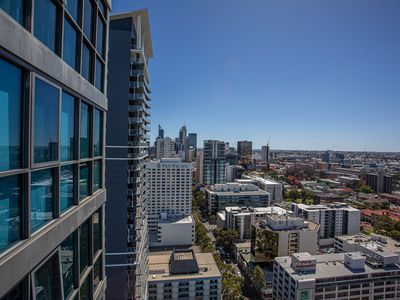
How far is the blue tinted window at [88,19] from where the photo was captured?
12.8ft

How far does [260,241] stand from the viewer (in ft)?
95.7

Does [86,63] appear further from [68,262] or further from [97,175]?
[68,262]

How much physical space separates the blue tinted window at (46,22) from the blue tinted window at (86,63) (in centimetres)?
96

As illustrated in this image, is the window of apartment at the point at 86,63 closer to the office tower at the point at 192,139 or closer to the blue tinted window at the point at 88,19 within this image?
the blue tinted window at the point at 88,19

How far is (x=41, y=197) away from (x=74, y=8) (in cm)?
240

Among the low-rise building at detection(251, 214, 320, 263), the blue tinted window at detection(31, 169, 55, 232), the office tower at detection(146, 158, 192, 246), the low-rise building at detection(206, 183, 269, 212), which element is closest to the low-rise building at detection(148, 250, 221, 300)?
the low-rise building at detection(251, 214, 320, 263)

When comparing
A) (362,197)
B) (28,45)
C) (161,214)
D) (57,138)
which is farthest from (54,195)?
(362,197)

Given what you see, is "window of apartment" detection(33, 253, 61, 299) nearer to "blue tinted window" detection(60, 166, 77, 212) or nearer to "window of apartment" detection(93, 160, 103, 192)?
"blue tinted window" detection(60, 166, 77, 212)

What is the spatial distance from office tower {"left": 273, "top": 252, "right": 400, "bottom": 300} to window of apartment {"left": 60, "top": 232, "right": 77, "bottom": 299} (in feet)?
63.2

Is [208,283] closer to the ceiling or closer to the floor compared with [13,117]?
closer to the floor

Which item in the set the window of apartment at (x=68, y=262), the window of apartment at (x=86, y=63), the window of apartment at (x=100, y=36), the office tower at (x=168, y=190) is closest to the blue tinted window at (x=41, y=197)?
the window of apartment at (x=68, y=262)

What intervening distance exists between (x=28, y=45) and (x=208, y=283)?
21347 millimetres

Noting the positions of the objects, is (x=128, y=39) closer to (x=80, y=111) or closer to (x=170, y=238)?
(x=80, y=111)

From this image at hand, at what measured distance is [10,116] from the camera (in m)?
2.15
